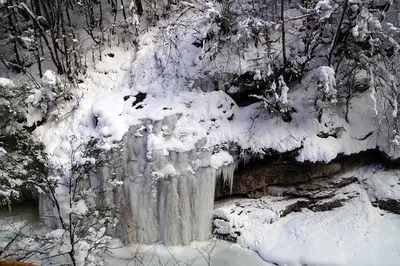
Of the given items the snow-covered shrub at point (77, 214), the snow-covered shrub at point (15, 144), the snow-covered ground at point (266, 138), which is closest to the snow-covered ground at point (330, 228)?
the snow-covered ground at point (266, 138)

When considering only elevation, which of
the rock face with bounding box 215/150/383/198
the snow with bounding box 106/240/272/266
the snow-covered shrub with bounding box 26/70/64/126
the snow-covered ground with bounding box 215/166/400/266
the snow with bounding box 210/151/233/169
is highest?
the snow-covered shrub with bounding box 26/70/64/126

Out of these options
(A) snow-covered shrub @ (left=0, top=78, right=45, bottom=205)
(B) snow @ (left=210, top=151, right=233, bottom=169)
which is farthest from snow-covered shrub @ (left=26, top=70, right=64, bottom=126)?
(B) snow @ (left=210, top=151, right=233, bottom=169)

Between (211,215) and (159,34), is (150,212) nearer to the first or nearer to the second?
(211,215)

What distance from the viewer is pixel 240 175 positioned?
719 cm

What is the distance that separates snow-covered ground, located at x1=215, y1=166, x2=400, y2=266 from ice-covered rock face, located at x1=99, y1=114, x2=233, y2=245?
75cm

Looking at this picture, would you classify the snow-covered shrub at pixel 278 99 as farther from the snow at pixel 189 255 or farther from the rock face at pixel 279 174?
the snow at pixel 189 255

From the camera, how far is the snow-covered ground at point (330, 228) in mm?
6422

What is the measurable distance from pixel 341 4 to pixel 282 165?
3.14m

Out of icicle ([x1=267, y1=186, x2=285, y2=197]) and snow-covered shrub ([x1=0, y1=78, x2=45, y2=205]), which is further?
icicle ([x1=267, y1=186, x2=285, y2=197])

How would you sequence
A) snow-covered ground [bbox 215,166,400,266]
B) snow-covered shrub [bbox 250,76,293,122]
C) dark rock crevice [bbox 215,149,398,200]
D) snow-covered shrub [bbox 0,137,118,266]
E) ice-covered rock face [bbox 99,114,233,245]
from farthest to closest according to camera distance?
1. dark rock crevice [bbox 215,149,398,200]
2. ice-covered rock face [bbox 99,114,233,245]
3. snow-covered shrub [bbox 250,76,293,122]
4. snow-covered ground [bbox 215,166,400,266]
5. snow-covered shrub [bbox 0,137,118,266]

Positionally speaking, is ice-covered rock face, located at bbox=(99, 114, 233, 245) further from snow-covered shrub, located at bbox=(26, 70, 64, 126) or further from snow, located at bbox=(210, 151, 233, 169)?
snow-covered shrub, located at bbox=(26, 70, 64, 126)

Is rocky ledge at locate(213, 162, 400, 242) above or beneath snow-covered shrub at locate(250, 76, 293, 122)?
beneath

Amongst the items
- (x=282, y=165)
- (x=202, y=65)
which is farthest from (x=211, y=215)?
(x=202, y=65)

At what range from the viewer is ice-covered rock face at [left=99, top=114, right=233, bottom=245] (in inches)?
262
